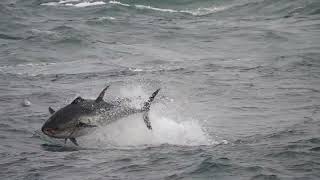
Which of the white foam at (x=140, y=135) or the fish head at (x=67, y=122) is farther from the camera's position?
the white foam at (x=140, y=135)

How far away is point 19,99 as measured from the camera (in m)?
18.8

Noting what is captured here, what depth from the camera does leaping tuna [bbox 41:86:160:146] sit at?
1264 centimetres

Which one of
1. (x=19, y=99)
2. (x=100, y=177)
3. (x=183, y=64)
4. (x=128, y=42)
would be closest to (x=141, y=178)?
(x=100, y=177)

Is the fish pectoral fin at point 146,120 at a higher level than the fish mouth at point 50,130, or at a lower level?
lower

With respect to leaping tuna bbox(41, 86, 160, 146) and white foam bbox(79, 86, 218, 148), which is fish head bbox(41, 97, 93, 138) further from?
white foam bbox(79, 86, 218, 148)

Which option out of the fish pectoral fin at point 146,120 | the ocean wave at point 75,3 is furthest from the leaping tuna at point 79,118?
the ocean wave at point 75,3

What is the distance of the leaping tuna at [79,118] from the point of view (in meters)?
12.6

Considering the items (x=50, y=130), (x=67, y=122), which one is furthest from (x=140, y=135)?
(x=50, y=130)

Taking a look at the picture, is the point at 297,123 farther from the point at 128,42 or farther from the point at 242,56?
the point at 128,42

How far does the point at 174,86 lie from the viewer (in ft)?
67.1

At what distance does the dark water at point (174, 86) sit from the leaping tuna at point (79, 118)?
43cm

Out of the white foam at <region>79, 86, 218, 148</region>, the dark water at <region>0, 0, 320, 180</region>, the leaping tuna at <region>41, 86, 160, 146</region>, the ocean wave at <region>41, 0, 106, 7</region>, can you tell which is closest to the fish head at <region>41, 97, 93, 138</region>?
the leaping tuna at <region>41, 86, 160, 146</region>

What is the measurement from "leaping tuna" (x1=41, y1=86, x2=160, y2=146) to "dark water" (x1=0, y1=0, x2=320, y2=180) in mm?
426

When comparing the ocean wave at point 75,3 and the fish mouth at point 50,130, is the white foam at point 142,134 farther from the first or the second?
the ocean wave at point 75,3
